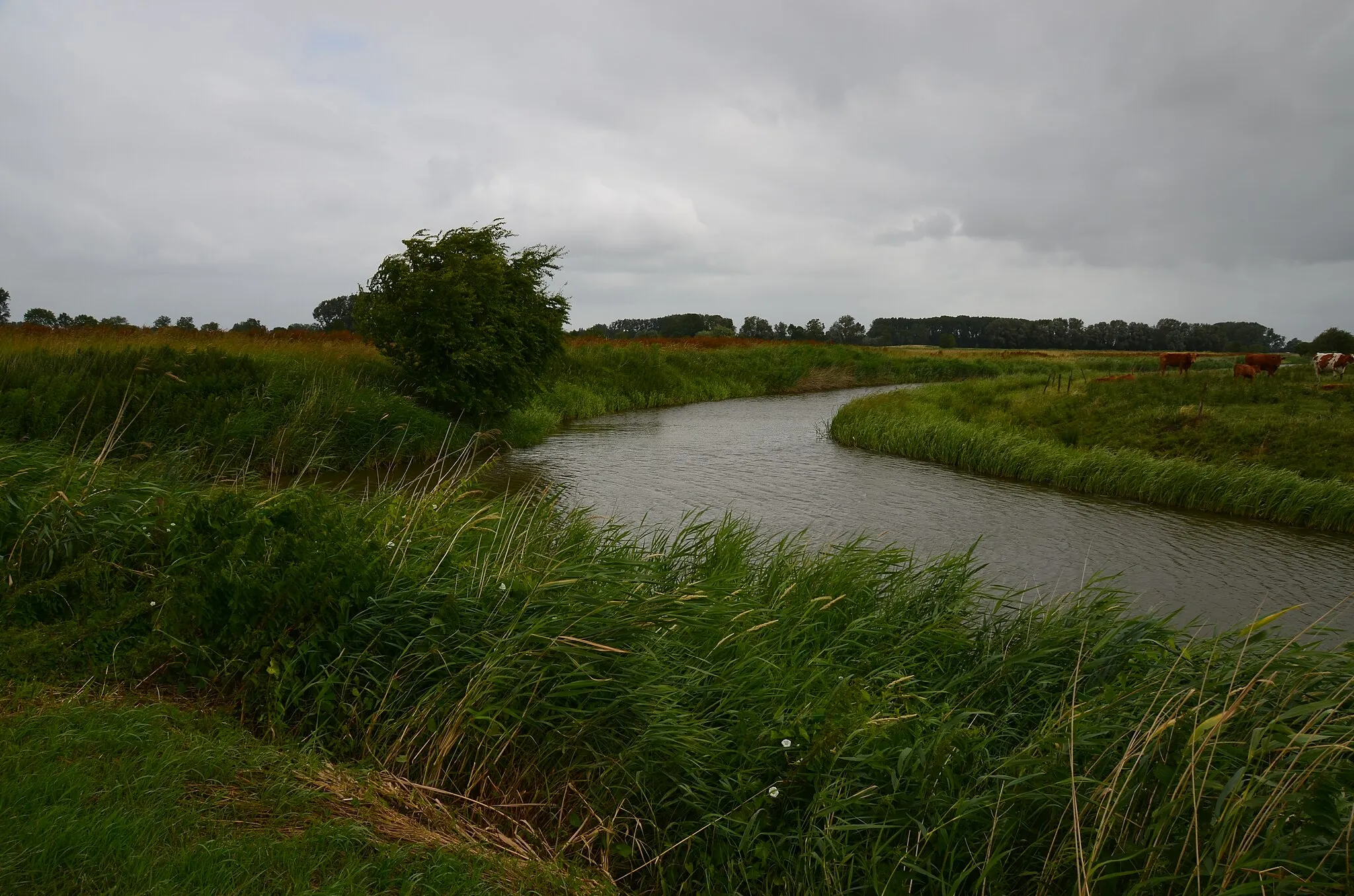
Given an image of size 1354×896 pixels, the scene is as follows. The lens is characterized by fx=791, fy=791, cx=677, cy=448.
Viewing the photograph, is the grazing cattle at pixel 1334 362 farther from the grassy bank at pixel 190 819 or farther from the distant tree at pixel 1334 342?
the grassy bank at pixel 190 819

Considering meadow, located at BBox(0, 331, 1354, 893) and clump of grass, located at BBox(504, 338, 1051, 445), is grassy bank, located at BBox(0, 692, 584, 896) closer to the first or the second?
meadow, located at BBox(0, 331, 1354, 893)

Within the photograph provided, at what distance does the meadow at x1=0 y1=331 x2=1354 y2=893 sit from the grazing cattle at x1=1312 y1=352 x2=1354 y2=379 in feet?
67.9

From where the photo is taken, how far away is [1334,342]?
2859 cm

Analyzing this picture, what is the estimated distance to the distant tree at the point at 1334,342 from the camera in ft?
91.4

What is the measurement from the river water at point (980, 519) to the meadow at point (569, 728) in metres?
1.88

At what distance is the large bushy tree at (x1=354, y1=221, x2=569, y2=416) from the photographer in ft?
50.1

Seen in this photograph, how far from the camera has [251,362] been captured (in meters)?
13.5

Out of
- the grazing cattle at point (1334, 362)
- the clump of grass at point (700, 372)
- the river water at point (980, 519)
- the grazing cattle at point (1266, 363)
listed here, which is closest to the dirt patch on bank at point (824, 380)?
the clump of grass at point (700, 372)

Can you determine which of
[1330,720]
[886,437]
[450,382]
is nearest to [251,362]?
[450,382]

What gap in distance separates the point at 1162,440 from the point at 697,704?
605 inches

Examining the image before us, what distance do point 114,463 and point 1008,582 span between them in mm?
8434

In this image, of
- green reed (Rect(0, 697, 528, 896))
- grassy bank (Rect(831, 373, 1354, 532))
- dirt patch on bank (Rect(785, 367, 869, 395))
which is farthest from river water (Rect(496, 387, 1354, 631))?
dirt patch on bank (Rect(785, 367, 869, 395))

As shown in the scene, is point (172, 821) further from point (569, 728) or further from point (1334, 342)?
point (1334, 342)

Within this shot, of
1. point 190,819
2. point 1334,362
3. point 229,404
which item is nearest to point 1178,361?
point 1334,362
